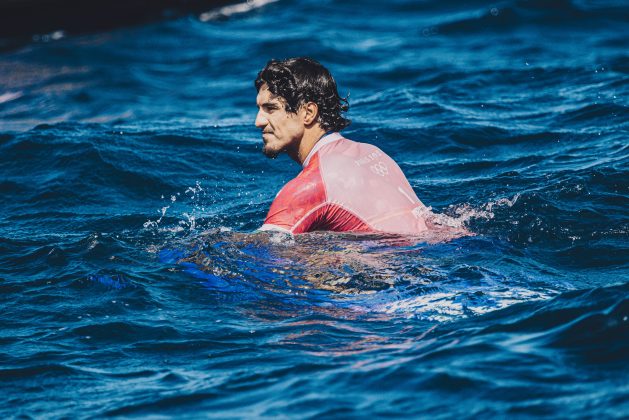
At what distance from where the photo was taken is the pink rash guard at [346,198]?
6.68 meters

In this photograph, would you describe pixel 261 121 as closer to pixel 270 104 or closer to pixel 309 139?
pixel 270 104

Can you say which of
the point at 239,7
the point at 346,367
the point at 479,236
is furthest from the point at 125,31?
the point at 346,367

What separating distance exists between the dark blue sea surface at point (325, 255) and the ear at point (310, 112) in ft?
2.88

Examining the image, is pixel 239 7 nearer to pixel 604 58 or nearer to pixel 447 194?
pixel 604 58

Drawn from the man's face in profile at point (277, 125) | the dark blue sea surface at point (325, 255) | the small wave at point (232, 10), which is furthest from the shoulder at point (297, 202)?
the small wave at point (232, 10)

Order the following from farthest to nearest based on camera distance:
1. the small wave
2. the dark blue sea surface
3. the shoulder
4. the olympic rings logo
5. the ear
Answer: the small wave < the ear < the olympic rings logo < the shoulder < the dark blue sea surface

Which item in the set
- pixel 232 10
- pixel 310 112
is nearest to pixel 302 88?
pixel 310 112

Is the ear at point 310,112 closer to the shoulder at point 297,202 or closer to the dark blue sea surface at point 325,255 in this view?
the shoulder at point 297,202

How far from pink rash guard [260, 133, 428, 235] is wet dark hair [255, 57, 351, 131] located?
0.87 ft

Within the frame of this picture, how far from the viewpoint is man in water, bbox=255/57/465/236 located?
6.70 metres

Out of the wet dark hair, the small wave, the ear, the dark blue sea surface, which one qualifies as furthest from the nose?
the small wave

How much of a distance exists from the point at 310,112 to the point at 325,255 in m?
1.14

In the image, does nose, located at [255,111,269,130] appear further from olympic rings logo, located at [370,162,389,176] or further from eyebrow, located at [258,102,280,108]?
olympic rings logo, located at [370,162,389,176]

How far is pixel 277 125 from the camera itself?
715 centimetres
